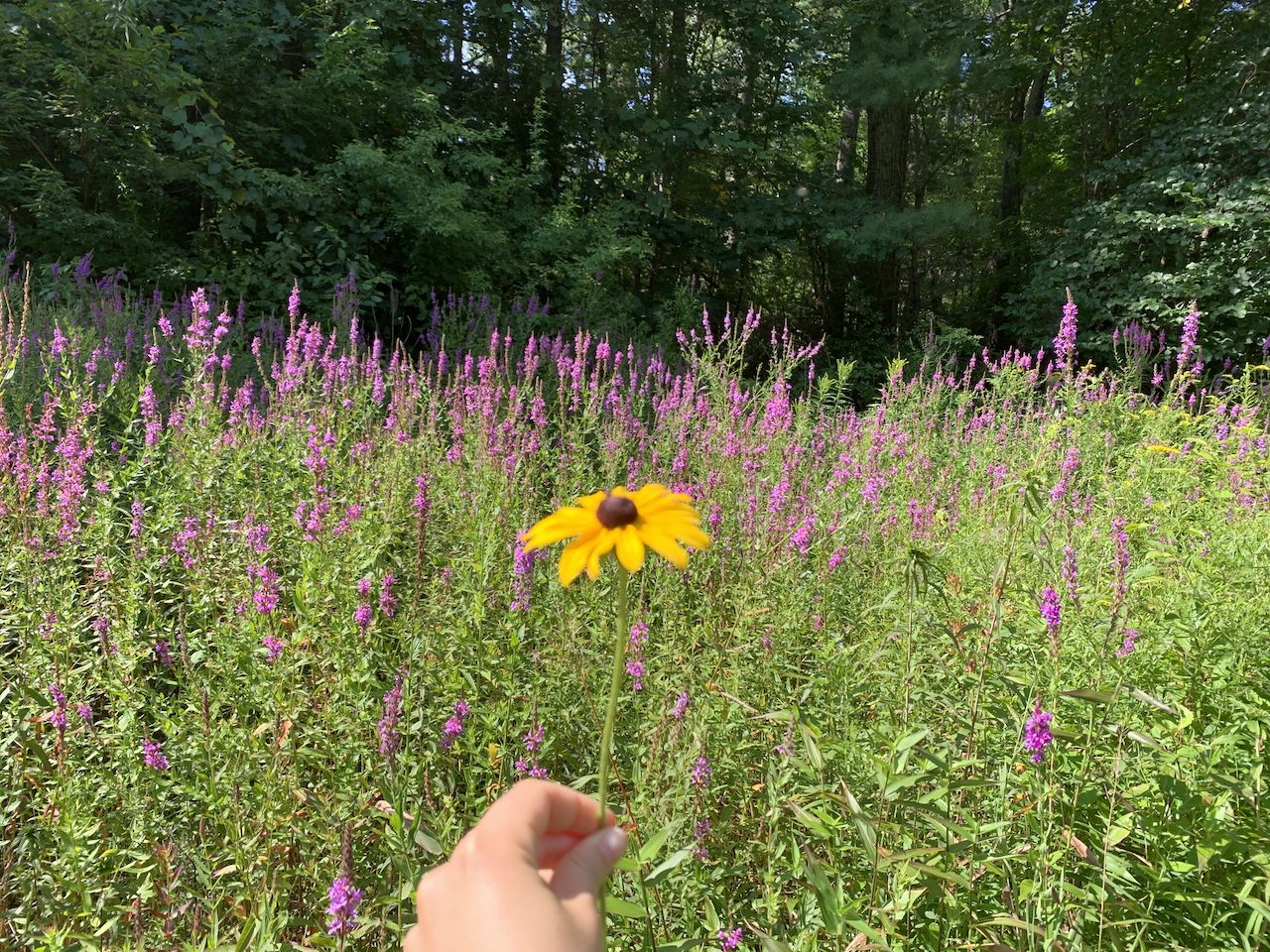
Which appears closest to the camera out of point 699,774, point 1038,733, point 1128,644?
point 1038,733

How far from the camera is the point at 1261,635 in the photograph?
227cm

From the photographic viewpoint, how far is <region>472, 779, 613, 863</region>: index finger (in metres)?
0.52

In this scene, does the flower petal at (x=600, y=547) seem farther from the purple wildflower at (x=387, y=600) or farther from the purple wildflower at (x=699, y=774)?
the purple wildflower at (x=387, y=600)

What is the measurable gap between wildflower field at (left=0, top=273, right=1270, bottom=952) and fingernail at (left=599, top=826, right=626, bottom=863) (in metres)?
0.61

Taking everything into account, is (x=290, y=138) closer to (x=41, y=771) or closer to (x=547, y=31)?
(x=547, y=31)

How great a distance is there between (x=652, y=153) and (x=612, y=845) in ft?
36.4

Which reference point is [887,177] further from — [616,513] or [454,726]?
[616,513]

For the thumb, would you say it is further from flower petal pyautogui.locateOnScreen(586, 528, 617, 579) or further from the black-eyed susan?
flower petal pyautogui.locateOnScreen(586, 528, 617, 579)

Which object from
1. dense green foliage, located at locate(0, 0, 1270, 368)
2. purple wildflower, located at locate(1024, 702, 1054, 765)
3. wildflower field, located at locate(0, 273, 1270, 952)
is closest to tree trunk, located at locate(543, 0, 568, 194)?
dense green foliage, located at locate(0, 0, 1270, 368)

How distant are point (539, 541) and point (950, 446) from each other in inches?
212

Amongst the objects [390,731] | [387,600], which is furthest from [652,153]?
[390,731]

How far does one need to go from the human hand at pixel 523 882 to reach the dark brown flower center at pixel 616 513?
235 mm

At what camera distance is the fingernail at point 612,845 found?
1.81 ft

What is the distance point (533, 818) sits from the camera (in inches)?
21.5
